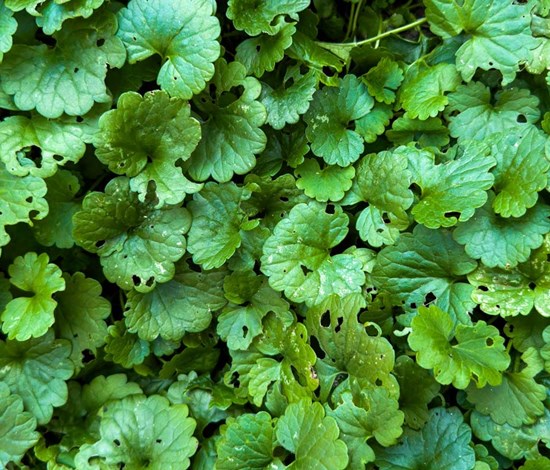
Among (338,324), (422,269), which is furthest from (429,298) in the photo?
(338,324)

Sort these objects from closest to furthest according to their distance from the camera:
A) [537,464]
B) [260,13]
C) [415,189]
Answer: [537,464] < [260,13] < [415,189]

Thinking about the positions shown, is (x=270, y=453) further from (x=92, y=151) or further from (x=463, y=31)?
(x=463, y=31)

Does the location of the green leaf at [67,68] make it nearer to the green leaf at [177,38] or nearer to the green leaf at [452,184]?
the green leaf at [177,38]

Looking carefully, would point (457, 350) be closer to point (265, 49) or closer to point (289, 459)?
point (289, 459)

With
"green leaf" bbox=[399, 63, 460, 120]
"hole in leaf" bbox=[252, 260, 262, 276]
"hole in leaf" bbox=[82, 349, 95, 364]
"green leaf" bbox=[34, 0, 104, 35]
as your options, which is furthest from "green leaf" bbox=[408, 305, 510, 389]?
"green leaf" bbox=[34, 0, 104, 35]

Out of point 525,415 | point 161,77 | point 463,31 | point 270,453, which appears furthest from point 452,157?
point 270,453

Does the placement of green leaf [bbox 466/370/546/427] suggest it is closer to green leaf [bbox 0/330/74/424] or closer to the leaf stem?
the leaf stem

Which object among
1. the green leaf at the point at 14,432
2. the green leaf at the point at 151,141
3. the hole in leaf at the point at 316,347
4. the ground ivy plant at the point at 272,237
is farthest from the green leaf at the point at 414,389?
the green leaf at the point at 14,432
